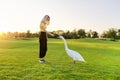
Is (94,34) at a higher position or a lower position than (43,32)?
lower

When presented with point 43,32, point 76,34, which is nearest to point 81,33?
point 76,34

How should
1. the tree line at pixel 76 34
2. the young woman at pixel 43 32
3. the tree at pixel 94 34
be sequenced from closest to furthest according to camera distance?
the young woman at pixel 43 32 → the tree line at pixel 76 34 → the tree at pixel 94 34

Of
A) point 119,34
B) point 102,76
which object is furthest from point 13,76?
point 119,34

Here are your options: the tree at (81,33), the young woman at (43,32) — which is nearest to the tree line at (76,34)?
the tree at (81,33)

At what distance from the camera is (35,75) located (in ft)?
26.5

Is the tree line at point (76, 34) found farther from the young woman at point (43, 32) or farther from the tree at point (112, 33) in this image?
the young woman at point (43, 32)

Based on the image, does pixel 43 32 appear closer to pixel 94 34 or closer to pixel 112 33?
pixel 94 34

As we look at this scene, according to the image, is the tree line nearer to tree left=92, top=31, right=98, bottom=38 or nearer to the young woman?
tree left=92, top=31, right=98, bottom=38

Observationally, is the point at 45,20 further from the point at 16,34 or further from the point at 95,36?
the point at 95,36

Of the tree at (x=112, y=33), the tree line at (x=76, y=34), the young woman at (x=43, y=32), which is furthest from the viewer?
the tree at (x=112, y=33)

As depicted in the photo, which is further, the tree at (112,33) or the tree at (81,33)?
the tree at (112,33)

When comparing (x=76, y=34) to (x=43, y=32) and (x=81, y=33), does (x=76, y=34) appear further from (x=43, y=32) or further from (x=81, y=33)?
(x=43, y=32)

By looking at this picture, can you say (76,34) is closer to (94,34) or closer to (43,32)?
(94,34)

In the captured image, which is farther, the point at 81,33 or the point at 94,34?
the point at 94,34
